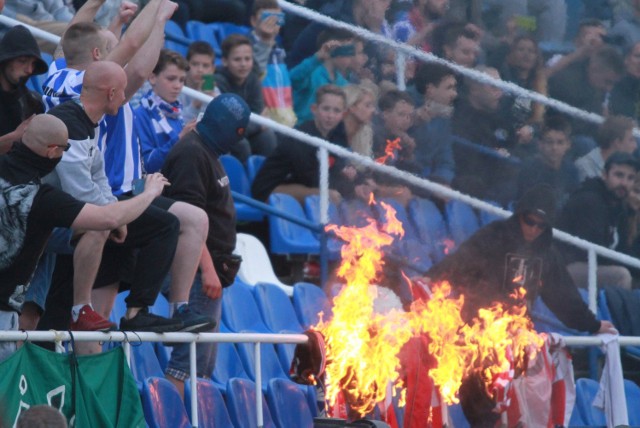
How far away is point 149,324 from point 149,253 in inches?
14.1

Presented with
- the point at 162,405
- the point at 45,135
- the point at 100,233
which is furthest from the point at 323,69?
the point at 45,135

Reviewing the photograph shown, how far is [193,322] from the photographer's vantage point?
7637 mm

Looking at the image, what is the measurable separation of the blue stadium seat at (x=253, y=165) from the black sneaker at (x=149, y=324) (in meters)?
3.75

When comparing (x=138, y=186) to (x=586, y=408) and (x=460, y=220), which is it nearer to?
(x=460, y=220)

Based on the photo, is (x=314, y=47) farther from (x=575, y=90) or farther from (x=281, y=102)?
(x=575, y=90)

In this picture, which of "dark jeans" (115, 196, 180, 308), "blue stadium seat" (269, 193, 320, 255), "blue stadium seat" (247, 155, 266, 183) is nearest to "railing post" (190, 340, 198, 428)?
"dark jeans" (115, 196, 180, 308)

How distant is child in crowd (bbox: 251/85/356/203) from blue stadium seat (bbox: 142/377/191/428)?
323 cm

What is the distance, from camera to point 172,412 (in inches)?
313

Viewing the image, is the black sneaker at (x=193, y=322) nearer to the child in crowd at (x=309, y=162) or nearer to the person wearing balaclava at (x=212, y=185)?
the person wearing balaclava at (x=212, y=185)

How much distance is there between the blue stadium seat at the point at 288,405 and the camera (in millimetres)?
8945

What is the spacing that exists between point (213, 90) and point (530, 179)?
104 inches

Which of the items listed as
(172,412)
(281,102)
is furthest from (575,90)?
(172,412)

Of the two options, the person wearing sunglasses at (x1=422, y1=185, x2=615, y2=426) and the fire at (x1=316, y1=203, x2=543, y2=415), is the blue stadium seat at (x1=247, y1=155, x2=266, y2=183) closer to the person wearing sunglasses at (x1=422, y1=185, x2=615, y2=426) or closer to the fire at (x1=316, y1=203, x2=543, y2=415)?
the fire at (x1=316, y1=203, x2=543, y2=415)

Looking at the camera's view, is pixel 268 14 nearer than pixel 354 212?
No
